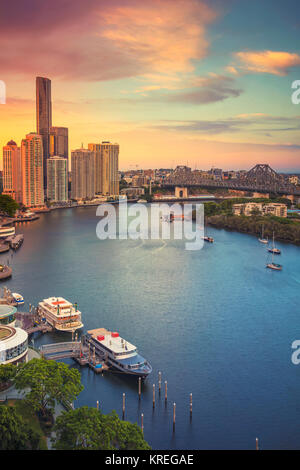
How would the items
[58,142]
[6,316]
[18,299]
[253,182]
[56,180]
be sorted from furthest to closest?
[58,142], [253,182], [56,180], [18,299], [6,316]

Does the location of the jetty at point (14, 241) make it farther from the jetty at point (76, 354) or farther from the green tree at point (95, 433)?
the green tree at point (95, 433)

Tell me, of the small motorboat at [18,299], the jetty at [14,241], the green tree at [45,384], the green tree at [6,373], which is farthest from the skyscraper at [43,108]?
the green tree at [45,384]

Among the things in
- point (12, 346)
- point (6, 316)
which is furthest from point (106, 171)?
point (12, 346)

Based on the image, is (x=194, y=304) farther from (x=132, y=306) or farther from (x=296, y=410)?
(x=296, y=410)

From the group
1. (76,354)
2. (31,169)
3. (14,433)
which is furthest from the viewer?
(31,169)

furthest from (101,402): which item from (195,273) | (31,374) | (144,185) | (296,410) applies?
(144,185)

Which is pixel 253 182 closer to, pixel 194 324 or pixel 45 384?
pixel 194 324
